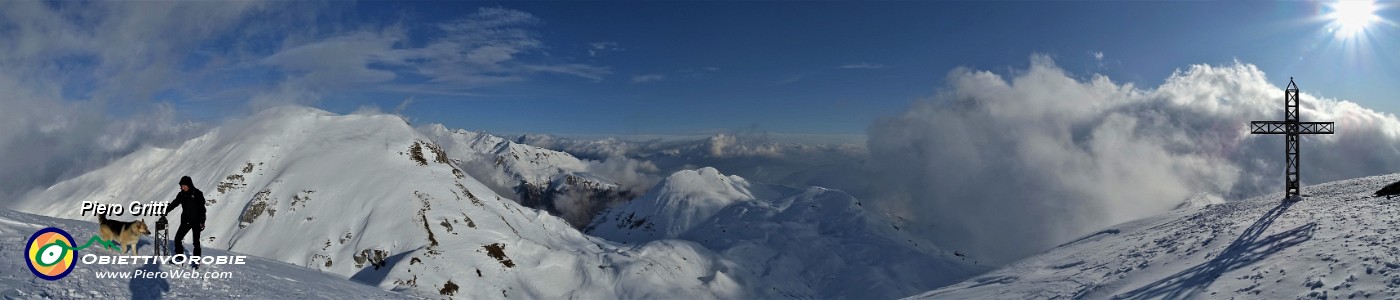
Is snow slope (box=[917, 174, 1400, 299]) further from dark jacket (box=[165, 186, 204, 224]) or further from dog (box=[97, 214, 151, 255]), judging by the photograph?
dog (box=[97, 214, 151, 255])

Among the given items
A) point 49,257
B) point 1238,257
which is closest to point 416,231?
point 49,257

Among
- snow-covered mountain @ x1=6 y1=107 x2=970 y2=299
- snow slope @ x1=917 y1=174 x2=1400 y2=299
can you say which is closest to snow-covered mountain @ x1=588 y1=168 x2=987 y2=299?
snow-covered mountain @ x1=6 y1=107 x2=970 y2=299

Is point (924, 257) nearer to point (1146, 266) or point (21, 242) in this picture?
point (1146, 266)

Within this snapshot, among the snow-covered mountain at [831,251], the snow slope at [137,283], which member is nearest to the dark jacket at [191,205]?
the snow slope at [137,283]

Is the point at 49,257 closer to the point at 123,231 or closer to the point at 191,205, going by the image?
the point at 123,231

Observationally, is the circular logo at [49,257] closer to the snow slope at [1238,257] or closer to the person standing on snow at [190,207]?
the person standing on snow at [190,207]
